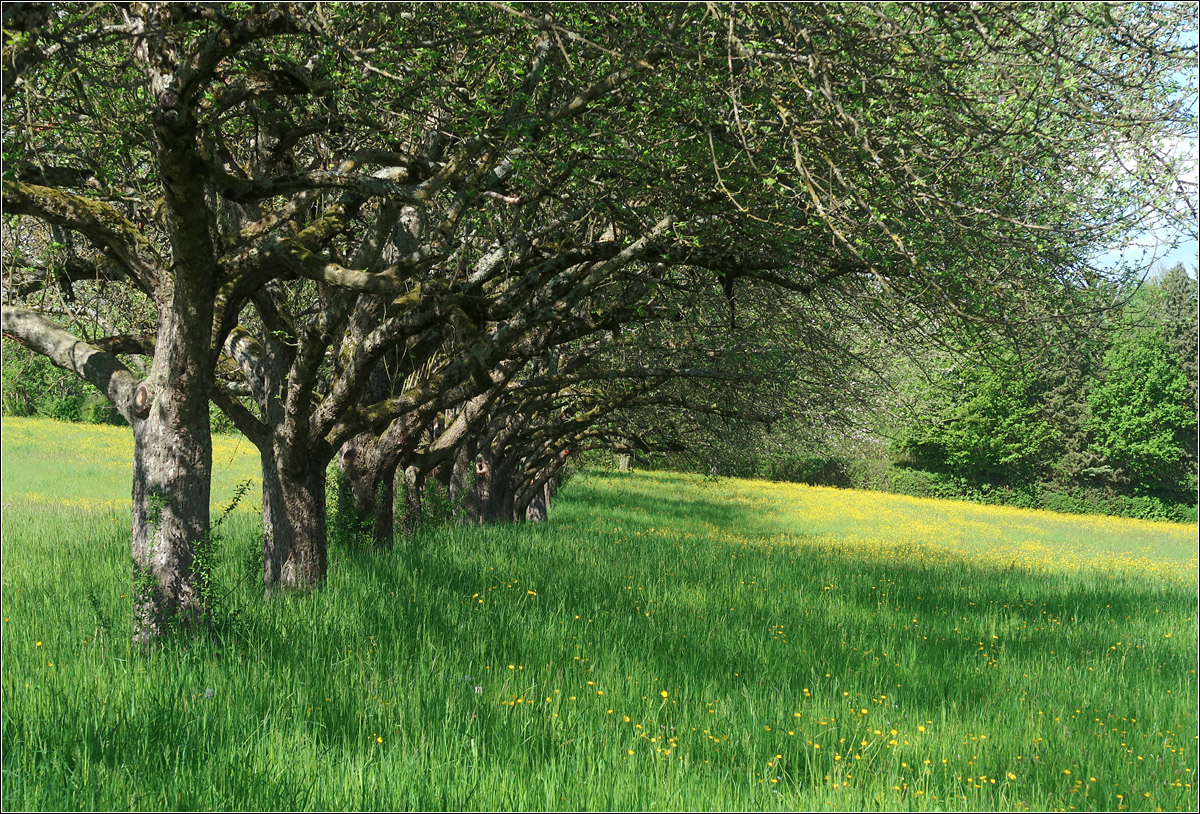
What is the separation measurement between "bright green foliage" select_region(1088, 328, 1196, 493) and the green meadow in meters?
43.1

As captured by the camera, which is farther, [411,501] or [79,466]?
[79,466]

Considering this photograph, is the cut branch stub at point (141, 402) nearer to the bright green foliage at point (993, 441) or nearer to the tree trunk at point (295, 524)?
the tree trunk at point (295, 524)

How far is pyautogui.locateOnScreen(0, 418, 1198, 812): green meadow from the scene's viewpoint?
4098mm

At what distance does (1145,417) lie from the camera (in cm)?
4844

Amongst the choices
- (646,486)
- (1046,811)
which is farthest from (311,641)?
(646,486)

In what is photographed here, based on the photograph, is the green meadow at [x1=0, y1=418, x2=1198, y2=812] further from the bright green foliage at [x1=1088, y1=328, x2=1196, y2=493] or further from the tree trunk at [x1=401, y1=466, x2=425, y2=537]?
the bright green foliage at [x1=1088, y1=328, x2=1196, y2=493]

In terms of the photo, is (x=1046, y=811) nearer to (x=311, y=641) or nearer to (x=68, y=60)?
(x=311, y=641)

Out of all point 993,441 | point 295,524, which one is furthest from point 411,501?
point 993,441

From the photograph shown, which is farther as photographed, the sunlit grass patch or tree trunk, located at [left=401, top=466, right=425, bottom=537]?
the sunlit grass patch

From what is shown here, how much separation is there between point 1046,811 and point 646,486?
118 ft

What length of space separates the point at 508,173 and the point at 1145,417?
174ft

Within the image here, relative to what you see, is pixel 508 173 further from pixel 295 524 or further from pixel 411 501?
pixel 411 501

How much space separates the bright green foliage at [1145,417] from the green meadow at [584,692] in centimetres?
4312

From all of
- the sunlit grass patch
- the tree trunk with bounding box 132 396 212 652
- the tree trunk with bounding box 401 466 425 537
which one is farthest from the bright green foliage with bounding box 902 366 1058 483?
the tree trunk with bounding box 132 396 212 652
